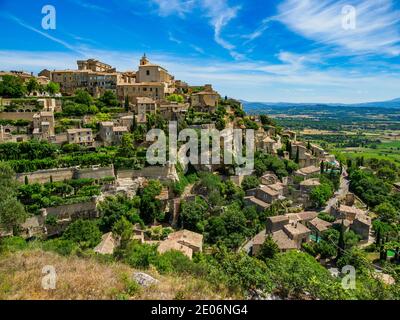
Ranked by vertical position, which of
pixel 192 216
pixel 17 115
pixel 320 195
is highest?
pixel 17 115

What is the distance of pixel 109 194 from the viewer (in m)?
25.3

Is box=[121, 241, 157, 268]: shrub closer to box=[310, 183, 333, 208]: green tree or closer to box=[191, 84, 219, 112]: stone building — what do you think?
box=[310, 183, 333, 208]: green tree

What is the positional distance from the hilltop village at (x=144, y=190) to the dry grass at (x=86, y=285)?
4.18 m

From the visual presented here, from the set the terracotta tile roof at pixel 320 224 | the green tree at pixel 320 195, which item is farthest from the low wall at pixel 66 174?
the green tree at pixel 320 195

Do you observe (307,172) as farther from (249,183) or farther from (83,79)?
(83,79)

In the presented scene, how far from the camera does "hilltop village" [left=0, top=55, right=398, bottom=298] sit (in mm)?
Answer: 21266

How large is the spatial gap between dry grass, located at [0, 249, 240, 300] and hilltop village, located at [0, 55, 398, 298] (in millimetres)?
4177

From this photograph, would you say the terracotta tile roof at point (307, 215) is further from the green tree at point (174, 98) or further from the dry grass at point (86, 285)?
the dry grass at point (86, 285)

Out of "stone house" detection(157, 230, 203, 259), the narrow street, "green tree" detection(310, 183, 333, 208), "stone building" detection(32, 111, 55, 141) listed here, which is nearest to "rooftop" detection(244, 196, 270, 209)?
"green tree" detection(310, 183, 333, 208)

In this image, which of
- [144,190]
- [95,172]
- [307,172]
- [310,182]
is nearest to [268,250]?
[144,190]

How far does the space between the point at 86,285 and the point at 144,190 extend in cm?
1833

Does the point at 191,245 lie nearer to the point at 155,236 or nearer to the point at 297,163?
the point at 155,236

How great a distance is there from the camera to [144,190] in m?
26.0
